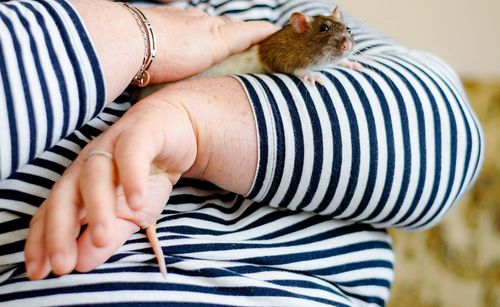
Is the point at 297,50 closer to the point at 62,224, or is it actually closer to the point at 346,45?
the point at 346,45

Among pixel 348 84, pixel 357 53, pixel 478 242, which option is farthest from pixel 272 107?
pixel 478 242

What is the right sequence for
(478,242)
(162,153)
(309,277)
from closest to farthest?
(162,153) < (309,277) < (478,242)

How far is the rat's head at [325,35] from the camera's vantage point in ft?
2.11

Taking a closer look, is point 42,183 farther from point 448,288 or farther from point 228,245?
point 448,288

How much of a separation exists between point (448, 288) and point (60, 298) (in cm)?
61

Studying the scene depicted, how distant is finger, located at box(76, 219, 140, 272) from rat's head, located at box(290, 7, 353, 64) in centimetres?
31

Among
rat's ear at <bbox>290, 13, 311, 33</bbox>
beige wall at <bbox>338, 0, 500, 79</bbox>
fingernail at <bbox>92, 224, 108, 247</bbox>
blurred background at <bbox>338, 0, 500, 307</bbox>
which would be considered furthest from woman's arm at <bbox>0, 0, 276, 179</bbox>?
beige wall at <bbox>338, 0, 500, 79</bbox>

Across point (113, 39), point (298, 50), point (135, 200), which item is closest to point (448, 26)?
point (298, 50)

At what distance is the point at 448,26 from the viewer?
42.5 inches

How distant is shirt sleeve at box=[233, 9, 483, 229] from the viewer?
0.52 meters

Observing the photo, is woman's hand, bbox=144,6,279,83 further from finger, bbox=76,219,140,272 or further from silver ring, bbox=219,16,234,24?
finger, bbox=76,219,140,272

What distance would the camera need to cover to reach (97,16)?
0.49 m

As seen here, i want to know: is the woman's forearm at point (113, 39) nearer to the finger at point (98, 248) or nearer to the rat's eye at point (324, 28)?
the finger at point (98, 248)

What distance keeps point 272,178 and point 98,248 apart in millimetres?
175
